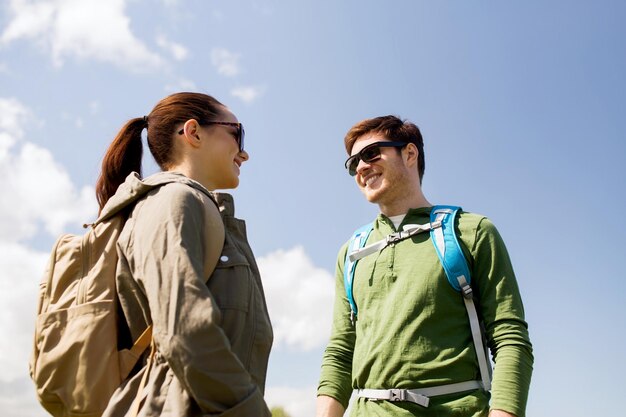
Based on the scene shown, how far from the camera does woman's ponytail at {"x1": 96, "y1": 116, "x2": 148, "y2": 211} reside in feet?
11.4

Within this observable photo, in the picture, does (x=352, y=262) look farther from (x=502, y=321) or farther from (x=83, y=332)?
(x=83, y=332)

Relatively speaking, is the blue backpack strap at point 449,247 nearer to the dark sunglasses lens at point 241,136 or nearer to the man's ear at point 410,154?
the man's ear at point 410,154

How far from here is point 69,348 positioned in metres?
2.65

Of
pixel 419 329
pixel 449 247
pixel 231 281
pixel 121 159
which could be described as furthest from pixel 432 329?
pixel 121 159

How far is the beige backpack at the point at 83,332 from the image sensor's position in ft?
8.63

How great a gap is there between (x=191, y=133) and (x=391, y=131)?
91.9 inches

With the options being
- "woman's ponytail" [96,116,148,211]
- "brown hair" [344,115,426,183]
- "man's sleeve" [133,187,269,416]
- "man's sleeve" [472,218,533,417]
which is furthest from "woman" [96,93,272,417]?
"brown hair" [344,115,426,183]

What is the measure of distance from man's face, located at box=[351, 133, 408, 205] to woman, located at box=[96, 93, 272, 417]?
197cm

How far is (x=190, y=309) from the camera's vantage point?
2.46m

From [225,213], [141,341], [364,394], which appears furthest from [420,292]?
[141,341]

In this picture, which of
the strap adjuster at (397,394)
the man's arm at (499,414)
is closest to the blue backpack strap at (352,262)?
the strap adjuster at (397,394)

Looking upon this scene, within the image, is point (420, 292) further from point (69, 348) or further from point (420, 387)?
point (69, 348)

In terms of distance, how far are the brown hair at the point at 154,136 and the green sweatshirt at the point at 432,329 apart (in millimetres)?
1800

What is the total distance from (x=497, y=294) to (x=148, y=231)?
8.08 ft
